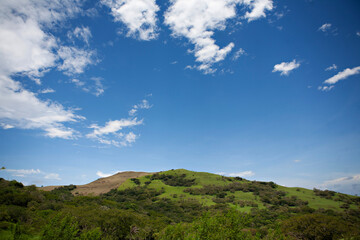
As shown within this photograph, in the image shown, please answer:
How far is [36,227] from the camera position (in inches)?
1104

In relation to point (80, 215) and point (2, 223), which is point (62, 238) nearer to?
point (2, 223)

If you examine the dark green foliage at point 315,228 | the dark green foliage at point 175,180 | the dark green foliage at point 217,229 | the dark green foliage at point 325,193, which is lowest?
the dark green foliage at point 315,228

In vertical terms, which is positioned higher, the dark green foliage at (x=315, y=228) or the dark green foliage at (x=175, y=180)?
the dark green foliage at (x=175, y=180)

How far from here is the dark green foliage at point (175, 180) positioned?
118 m

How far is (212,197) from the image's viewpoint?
94312 millimetres

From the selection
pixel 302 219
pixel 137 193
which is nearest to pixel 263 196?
pixel 302 219

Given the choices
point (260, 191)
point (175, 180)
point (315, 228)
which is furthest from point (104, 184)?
point (315, 228)

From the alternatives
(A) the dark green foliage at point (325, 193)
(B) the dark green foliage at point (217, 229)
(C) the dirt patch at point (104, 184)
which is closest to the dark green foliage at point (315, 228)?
(B) the dark green foliage at point (217, 229)

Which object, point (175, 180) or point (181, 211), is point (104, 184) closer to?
point (175, 180)

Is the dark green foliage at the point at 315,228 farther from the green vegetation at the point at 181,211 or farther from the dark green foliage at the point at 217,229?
the dark green foliage at the point at 217,229

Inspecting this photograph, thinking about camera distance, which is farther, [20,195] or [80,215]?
[20,195]

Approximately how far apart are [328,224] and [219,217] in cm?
3657

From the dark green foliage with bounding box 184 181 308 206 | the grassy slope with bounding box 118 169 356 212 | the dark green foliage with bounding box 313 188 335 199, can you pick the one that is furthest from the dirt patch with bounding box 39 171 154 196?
the dark green foliage with bounding box 313 188 335 199

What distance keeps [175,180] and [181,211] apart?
48.4 m
